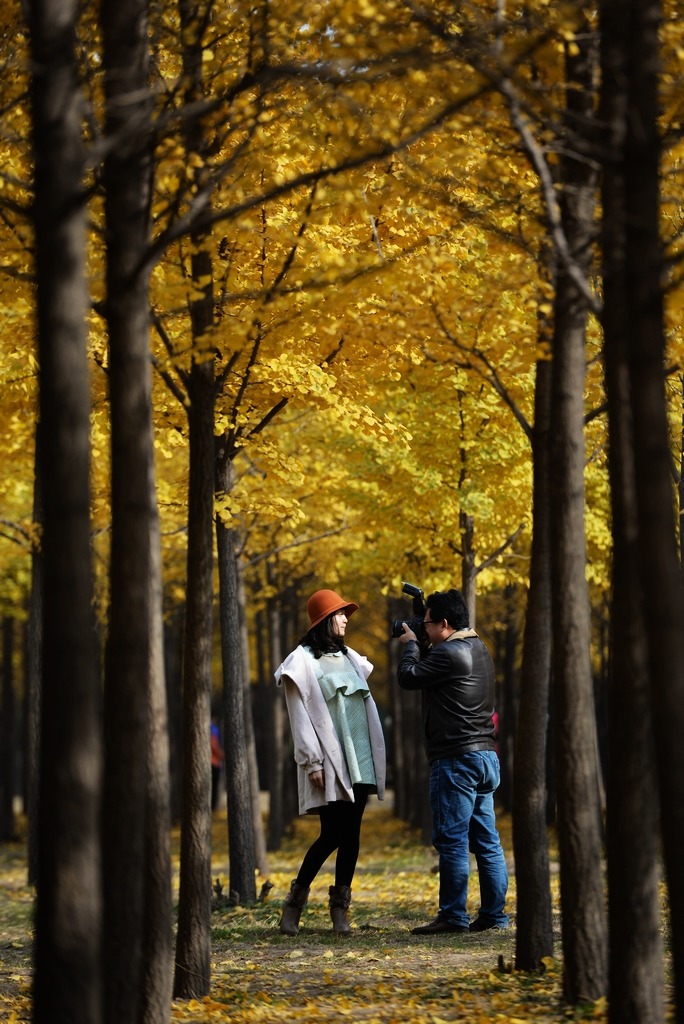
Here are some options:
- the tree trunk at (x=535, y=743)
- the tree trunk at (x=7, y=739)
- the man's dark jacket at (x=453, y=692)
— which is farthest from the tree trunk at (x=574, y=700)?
the tree trunk at (x=7, y=739)

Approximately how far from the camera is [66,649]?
4188mm

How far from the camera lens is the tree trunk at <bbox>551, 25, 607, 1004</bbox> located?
5.67 meters

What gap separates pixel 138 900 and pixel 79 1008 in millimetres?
666

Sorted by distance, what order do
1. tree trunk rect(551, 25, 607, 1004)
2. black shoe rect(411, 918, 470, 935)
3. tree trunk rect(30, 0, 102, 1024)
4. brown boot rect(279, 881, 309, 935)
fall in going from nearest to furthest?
tree trunk rect(30, 0, 102, 1024)
tree trunk rect(551, 25, 607, 1004)
black shoe rect(411, 918, 470, 935)
brown boot rect(279, 881, 309, 935)

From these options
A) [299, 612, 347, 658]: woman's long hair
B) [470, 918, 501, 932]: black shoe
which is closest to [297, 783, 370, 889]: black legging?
[470, 918, 501, 932]: black shoe

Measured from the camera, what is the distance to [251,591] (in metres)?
23.1

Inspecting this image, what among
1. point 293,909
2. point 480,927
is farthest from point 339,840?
point 480,927

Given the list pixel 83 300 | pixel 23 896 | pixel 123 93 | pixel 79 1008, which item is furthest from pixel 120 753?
pixel 23 896

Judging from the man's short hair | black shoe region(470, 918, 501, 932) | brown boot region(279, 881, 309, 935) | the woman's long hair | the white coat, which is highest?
the man's short hair

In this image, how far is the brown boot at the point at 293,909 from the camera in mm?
8664

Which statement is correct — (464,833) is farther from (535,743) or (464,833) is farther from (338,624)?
(535,743)

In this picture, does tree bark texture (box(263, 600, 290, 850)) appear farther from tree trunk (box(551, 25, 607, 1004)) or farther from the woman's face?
tree trunk (box(551, 25, 607, 1004))

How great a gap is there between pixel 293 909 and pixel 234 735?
3.07 metres

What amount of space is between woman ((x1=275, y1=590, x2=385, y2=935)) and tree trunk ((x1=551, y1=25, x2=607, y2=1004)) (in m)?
2.82
